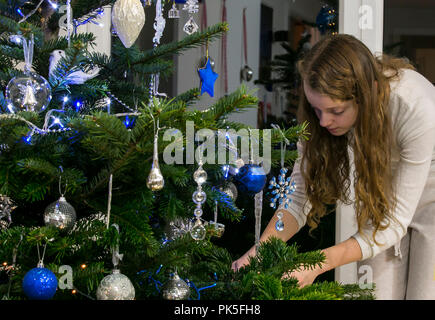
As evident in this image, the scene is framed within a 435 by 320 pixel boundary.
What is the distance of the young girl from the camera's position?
129cm

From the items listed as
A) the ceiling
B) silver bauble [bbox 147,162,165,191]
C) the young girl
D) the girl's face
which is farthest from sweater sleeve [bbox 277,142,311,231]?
the ceiling

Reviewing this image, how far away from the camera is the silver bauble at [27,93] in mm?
909

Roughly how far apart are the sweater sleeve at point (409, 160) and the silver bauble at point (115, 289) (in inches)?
26.7

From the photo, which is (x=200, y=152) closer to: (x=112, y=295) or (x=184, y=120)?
(x=184, y=120)

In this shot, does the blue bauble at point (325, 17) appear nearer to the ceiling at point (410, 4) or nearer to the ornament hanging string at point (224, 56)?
the ceiling at point (410, 4)

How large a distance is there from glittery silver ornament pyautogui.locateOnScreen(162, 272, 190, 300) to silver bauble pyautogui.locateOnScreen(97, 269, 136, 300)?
64 millimetres

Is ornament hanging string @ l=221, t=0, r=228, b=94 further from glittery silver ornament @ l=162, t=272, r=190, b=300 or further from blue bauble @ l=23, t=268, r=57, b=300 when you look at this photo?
blue bauble @ l=23, t=268, r=57, b=300

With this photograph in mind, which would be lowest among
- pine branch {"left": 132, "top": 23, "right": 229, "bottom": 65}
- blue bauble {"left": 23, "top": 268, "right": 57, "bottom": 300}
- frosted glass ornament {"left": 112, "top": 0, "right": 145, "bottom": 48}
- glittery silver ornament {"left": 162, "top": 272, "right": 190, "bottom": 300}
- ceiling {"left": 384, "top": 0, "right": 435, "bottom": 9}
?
glittery silver ornament {"left": 162, "top": 272, "right": 190, "bottom": 300}

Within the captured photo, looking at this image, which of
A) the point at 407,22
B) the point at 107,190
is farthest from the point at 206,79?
the point at 407,22

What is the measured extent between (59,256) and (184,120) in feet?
0.97

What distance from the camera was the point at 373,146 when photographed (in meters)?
1.33

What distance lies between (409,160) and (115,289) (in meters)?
0.80

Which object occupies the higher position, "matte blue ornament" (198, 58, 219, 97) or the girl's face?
"matte blue ornament" (198, 58, 219, 97)
